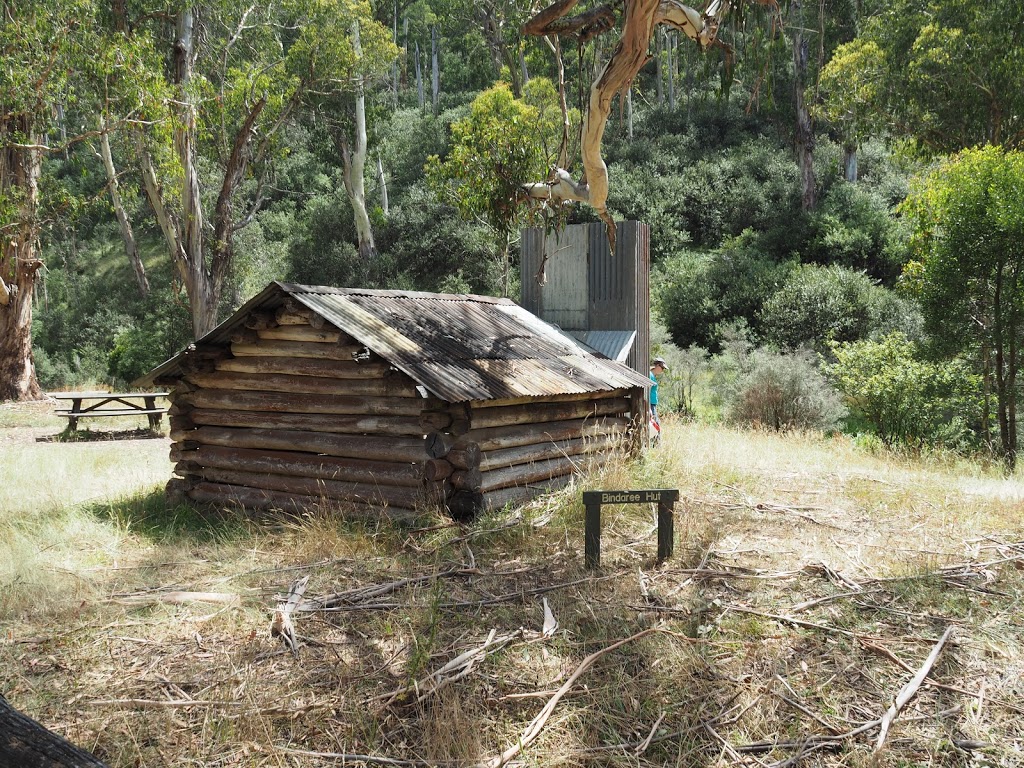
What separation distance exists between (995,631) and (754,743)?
225cm

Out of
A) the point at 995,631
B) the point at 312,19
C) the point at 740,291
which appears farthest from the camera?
the point at 740,291

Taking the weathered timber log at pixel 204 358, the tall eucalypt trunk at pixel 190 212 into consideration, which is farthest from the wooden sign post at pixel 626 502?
the tall eucalypt trunk at pixel 190 212

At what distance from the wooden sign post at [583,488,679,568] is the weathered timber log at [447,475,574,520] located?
1782 millimetres

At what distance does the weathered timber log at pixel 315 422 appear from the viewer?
8.77 m

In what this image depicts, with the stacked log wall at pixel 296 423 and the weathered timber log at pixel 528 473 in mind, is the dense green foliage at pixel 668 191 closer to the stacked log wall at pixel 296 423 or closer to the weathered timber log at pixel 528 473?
the weathered timber log at pixel 528 473

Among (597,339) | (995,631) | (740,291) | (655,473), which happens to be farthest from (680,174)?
(995,631)

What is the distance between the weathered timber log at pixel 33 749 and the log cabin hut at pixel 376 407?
5.20 metres

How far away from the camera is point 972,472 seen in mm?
12383

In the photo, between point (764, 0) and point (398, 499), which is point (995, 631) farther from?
point (764, 0)

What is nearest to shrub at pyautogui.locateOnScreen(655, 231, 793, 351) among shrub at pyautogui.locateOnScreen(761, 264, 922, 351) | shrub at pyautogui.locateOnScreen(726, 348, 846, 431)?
shrub at pyautogui.locateOnScreen(761, 264, 922, 351)

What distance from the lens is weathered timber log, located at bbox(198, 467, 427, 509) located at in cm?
868

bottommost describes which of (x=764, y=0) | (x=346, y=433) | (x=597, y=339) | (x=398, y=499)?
(x=398, y=499)

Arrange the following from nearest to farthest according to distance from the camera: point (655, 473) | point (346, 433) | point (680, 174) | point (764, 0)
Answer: point (764, 0) < point (346, 433) < point (655, 473) < point (680, 174)

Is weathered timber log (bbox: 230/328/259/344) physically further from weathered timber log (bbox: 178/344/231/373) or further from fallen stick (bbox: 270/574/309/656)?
fallen stick (bbox: 270/574/309/656)
